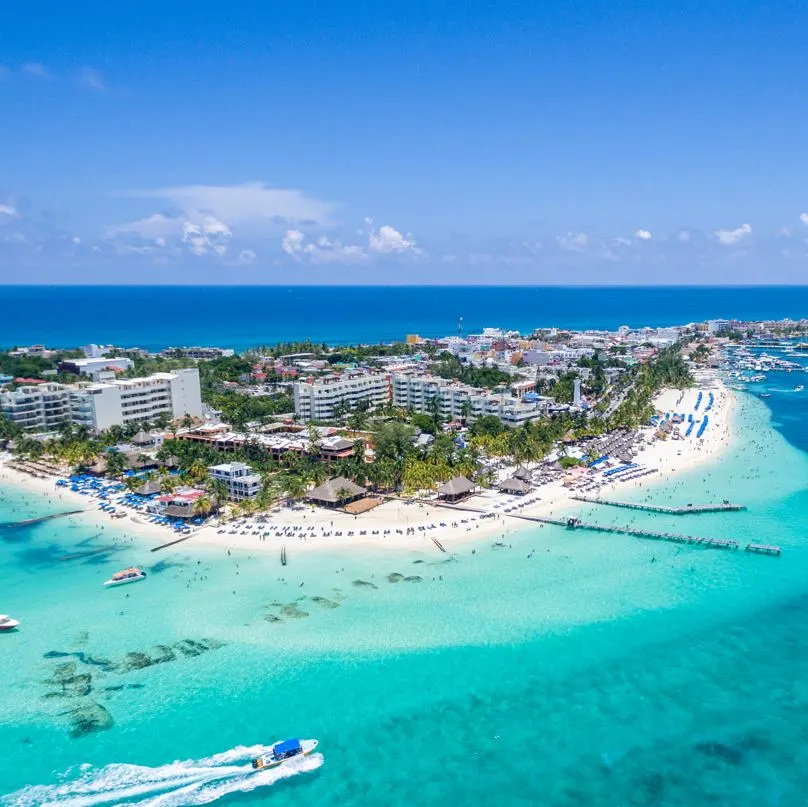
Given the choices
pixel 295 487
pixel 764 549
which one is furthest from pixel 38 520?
pixel 764 549

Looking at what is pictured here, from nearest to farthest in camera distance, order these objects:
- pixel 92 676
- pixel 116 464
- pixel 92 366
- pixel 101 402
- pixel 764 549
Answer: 1. pixel 92 676
2. pixel 764 549
3. pixel 116 464
4. pixel 101 402
5. pixel 92 366

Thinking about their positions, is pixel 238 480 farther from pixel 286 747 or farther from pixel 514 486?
pixel 286 747

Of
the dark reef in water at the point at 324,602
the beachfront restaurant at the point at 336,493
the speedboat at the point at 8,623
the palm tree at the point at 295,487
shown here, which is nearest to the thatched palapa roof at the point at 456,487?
the beachfront restaurant at the point at 336,493

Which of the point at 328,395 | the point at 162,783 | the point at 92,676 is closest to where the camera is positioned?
the point at 162,783

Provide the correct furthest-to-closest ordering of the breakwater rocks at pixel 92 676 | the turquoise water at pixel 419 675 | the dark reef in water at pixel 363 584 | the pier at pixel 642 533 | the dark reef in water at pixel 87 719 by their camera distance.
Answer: the pier at pixel 642 533 < the dark reef in water at pixel 363 584 < the breakwater rocks at pixel 92 676 < the dark reef in water at pixel 87 719 < the turquoise water at pixel 419 675

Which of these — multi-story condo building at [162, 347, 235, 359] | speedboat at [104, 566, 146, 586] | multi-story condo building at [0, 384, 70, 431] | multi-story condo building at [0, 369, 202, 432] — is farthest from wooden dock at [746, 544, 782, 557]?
multi-story condo building at [162, 347, 235, 359]

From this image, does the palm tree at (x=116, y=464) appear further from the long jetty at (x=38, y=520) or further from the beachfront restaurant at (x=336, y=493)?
the beachfront restaurant at (x=336, y=493)

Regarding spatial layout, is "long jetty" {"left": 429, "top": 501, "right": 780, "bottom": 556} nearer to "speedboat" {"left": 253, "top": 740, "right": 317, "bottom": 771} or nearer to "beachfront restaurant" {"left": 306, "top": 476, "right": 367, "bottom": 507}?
"beachfront restaurant" {"left": 306, "top": 476, "right": 367, "bottom": 507}
